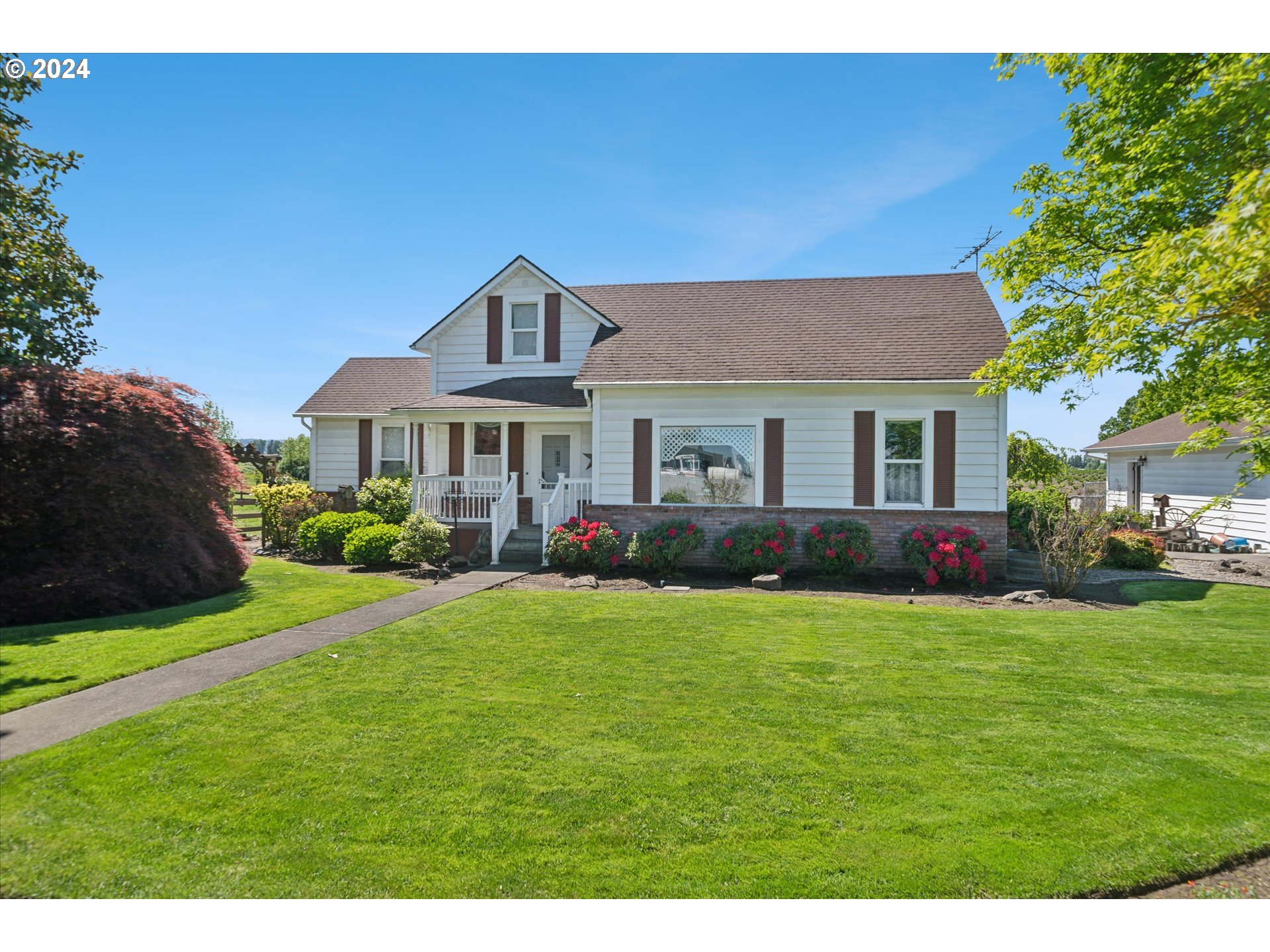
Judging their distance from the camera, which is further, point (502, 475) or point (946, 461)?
point (502, 475)

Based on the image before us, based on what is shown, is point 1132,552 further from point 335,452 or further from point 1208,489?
point 335,452

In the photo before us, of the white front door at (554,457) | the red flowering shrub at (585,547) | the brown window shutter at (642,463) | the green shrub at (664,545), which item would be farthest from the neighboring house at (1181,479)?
the white front door at (554,457)

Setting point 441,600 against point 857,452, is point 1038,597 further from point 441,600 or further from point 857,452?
point 441,600

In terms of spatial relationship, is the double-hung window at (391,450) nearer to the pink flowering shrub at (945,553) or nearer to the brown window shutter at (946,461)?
the pink flowering shrub at (945,553)

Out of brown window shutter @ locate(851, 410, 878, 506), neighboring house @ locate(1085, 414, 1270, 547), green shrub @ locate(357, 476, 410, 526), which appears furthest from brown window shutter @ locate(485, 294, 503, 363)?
neighboring house @ locate(1085, 414, 1270, 547)

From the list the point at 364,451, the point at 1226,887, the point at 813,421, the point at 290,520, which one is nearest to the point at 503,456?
the point at 290,520

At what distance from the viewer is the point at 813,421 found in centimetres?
1359

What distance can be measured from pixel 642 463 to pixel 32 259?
10.1 metres

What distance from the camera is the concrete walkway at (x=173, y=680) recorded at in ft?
13.6

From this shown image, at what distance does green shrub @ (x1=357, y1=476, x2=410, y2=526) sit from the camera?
15.9 m

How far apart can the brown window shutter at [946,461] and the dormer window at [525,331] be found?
10056 mm

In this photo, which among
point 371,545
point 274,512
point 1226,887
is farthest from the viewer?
point 274,512

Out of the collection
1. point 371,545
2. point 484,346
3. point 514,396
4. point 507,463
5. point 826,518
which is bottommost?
point 371,545

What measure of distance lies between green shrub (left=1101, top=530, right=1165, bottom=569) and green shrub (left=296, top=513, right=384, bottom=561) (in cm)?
Result: 1729
